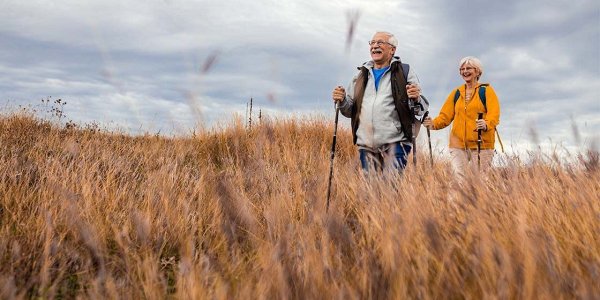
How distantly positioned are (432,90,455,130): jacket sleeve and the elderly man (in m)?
1.27

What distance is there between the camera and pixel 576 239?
271 cm

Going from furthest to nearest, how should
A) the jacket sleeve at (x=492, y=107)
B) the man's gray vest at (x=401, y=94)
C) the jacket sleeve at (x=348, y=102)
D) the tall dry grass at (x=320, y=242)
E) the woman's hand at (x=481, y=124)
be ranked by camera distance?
the jacket sleeve at (x=492, y=107)
the woman's hand at (x=481, y=124)
the jacket sleeve at (x=348, y=102)
the man's gray vest at (x=401, y=94)
the tall dry grass at (x=320, y=242)

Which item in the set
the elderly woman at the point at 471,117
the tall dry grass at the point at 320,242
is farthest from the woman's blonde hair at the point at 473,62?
the tall dry grass at the point at 320,242

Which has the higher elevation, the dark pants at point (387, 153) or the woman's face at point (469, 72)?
the woman's face at point (469, 72)

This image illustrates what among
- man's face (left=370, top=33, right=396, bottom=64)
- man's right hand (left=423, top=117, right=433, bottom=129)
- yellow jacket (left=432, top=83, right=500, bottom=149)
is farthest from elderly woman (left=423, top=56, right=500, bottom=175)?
man's face (left=370, top=33, right=396, bottom=64)

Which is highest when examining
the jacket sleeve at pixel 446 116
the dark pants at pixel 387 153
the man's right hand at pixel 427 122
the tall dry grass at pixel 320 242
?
the jacket sleeve at pixel 446 116

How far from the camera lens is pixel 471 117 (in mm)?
6125

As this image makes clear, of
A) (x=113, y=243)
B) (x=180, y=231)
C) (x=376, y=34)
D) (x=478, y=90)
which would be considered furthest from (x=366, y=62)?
(x=113, y=243)

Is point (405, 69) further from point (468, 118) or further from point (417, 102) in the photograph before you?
point (468, 118)

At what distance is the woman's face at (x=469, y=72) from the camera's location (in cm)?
616

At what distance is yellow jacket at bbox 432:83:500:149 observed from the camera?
235 inches

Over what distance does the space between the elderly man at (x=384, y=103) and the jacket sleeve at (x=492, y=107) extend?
1166 millimetres

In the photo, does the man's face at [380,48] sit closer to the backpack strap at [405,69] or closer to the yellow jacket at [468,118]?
the backpack strap at [405,69]

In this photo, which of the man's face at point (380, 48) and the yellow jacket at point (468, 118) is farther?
the yellow jacket at point (468, 118)
